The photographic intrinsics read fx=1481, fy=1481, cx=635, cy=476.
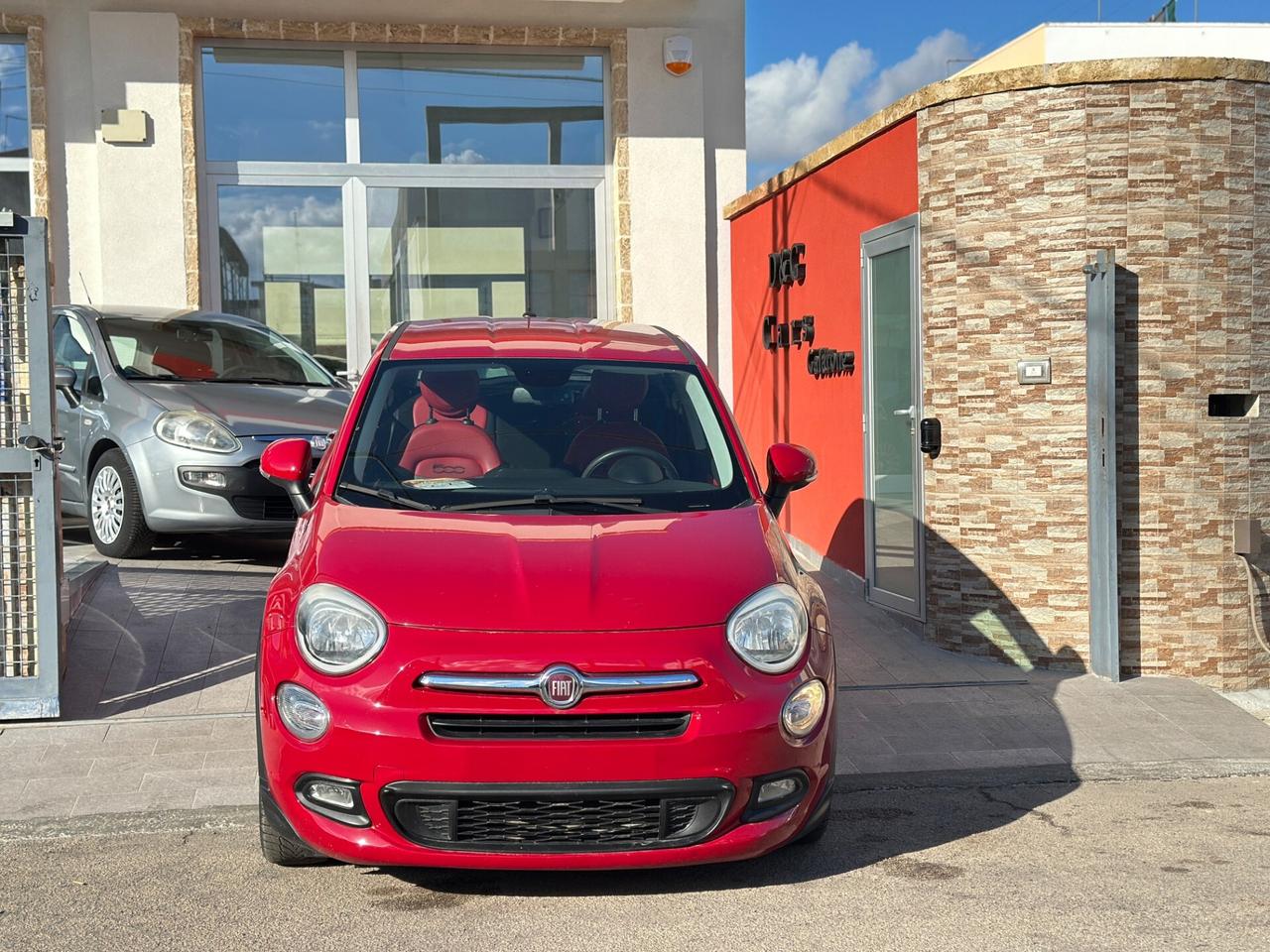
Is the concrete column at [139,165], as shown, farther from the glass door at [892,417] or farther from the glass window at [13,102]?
the glass door at [892,417]

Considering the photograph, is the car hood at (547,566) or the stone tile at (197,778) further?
the stone tile at (197,778)

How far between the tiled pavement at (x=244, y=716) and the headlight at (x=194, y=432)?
99 cm

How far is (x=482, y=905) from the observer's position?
14.2 feet

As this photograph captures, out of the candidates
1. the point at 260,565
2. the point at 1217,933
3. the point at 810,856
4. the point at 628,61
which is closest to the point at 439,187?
the point at 628,61

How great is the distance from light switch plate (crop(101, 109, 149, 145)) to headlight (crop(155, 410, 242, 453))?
5.08 metres

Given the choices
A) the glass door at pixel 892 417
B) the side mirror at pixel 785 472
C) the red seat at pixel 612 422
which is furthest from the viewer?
the glass door at pixel 892 417

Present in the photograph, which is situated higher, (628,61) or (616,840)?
(628,61)

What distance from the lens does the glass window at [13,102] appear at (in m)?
13.4

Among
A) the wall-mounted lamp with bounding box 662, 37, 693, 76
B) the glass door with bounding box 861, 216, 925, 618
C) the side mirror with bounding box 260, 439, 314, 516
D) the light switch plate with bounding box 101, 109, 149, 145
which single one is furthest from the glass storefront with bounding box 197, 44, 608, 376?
the side mirror with bounding box 260, 439, 314, 516

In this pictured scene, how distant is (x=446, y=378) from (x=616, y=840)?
2.06m

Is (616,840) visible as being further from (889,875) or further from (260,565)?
A: (260,565)

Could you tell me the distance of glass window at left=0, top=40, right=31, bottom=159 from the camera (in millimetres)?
13422

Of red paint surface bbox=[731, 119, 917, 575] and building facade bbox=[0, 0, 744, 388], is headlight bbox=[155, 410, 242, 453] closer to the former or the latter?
red paint surface bbox=[731, 119, 917, 575]

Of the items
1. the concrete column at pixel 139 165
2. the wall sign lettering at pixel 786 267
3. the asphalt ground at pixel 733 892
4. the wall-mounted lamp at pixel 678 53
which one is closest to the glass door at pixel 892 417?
the wall sign lettering at pixel 786 267
